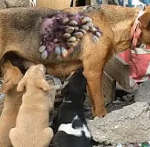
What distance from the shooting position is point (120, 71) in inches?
149

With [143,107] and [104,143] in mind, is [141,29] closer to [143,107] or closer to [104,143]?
[143,107]

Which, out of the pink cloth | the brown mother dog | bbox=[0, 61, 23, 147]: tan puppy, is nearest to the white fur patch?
bbox=[0, 61, 23, 147]: tan puppy

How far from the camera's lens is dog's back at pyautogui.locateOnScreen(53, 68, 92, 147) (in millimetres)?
→ 2812

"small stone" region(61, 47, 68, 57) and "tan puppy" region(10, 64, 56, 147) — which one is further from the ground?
"small stone" region(61, 47, 68, 57)

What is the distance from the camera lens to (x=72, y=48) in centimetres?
330

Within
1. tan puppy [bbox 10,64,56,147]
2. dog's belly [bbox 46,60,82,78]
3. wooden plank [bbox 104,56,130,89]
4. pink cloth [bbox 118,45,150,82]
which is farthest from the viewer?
pink cloth [bbox 118,45,150,82]

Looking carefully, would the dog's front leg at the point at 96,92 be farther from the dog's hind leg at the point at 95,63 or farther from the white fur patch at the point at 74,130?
the white fur patch at the point at 74,130

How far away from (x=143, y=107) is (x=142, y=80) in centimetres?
99

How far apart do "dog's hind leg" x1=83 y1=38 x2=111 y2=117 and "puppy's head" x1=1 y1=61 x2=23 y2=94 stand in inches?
20.7

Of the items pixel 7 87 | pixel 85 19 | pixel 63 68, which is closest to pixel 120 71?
pixel 63 68

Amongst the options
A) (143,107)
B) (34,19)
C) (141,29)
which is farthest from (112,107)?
(34,19)

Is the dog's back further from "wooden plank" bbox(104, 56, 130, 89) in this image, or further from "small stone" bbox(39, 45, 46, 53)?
"wooden plank" bbox(104, 56, 130, 89)

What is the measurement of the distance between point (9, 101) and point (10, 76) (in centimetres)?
21

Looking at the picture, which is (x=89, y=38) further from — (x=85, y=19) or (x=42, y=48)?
(x=42, y=48)
